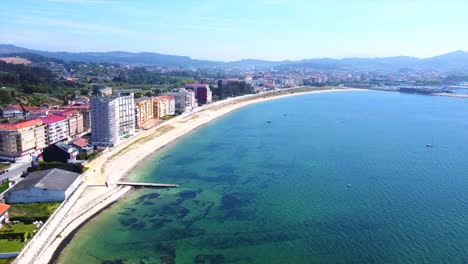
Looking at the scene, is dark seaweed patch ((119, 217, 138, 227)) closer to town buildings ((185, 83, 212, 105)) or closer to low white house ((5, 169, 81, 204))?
low white house ((5, 169, 81, 204))

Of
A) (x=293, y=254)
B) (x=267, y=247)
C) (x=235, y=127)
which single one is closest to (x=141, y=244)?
(x=267, y=247)

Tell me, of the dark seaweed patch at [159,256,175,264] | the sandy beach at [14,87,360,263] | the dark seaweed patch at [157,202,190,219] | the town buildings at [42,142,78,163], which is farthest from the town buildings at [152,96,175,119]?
the dark seaweed patch at [159,256,175,264]

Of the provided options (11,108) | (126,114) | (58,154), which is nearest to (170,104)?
(126,114)

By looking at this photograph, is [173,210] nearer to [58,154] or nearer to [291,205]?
[291,205]

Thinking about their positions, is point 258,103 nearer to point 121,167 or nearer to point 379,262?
point 121,167

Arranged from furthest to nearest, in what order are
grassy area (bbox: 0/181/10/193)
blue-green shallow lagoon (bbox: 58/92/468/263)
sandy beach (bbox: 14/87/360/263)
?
grassy area (bbox: 0/181/10/193) < blue-green shallow lagoon (bbox: 58/92/468/263) < sandy beach (bbox: 14/87/360/263)

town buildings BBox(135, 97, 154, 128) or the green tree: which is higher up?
the green tree

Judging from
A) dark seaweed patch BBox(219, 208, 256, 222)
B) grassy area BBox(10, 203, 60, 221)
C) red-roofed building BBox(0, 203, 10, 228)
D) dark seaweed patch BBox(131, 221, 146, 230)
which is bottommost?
dark seaweed patch BBox(131, 221, 146, 230)
